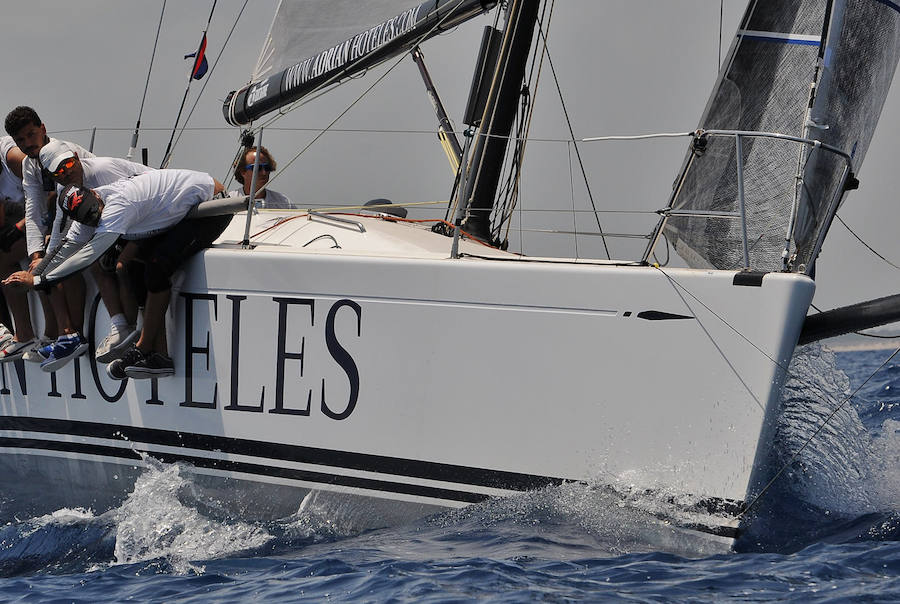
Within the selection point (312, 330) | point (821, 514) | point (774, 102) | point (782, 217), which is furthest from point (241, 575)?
point (774, 102)

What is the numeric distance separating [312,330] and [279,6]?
120 inches

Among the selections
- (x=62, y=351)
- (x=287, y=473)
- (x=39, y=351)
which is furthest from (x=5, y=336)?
(x=287, y=473)

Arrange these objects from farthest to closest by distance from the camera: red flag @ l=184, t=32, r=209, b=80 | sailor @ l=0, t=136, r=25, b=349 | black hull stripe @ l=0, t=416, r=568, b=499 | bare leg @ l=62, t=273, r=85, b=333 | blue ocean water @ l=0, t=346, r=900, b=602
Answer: red flag @ l=184, t=32, r=209, b=80
sailor @ l=0, t=136, r=25, b=349
bare leg @ l=62, t=273, r=85, b=333
black hull stripe @ l=0, t=416, r=568, b=499
blue ocean water @ l=0, t=346, r=900, b=602

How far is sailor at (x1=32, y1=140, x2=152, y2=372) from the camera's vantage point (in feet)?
17.0

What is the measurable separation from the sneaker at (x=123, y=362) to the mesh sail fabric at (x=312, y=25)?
2.49 m

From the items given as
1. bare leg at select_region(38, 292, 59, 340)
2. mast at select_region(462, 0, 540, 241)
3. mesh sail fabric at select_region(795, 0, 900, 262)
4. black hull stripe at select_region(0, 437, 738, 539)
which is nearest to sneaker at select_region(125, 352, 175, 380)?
black hull stripe at select_region(0, 437, 738, 539)

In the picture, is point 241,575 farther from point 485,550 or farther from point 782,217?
point 782,217

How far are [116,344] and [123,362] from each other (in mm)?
111

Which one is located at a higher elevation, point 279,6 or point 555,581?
point 279,6

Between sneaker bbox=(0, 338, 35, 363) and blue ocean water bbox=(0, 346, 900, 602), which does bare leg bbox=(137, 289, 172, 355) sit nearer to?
blue ocean water bbox=(0, 346, 900, 602)

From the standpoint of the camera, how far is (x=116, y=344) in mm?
5242

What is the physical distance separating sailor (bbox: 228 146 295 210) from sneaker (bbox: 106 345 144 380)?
1.29 metres

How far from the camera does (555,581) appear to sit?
3.62 metres

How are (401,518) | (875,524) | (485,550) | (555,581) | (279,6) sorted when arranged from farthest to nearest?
(279,6) < (401,518) < (875,524) < (485,550) < (555,581)
